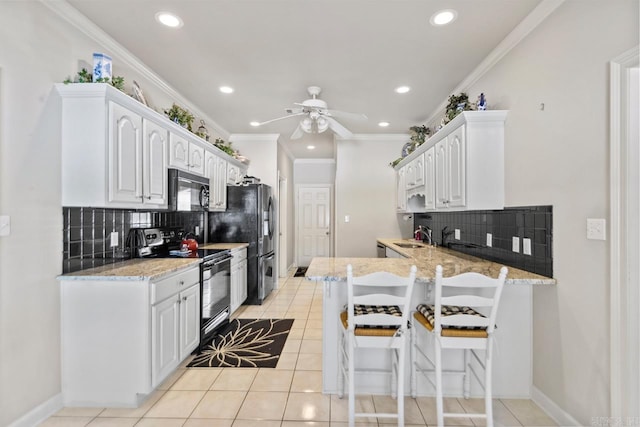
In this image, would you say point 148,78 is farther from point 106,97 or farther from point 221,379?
point 221,379

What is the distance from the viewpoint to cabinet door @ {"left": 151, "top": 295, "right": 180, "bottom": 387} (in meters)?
2.05

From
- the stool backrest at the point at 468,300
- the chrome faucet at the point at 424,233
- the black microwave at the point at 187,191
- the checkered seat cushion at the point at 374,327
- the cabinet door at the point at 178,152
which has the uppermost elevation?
the cabinet door at the point at 178,152

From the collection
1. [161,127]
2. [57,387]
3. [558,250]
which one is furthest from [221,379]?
[558,250]

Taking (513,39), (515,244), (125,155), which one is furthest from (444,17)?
(125,155)

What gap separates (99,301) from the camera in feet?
6.51

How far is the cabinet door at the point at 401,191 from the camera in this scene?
4.46 m

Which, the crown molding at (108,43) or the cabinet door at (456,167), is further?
the cabinet door at (456,167)

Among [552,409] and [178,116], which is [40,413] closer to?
[178,116]

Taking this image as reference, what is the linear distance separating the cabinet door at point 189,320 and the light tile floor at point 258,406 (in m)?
0.20

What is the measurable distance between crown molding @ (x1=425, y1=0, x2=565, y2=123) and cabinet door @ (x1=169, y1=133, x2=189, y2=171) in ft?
9.56

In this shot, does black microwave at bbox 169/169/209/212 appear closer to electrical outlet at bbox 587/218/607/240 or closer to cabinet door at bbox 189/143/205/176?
cabinet door at bbox 189/143/205/176

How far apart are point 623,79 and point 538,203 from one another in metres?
0.82

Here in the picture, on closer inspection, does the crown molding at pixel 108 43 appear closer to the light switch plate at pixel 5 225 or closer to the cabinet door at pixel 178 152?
the cabinet door at pixel 178 152

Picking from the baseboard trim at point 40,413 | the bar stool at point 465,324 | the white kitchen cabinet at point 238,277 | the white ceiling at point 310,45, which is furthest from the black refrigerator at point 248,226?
the bar stool at point 465,324
